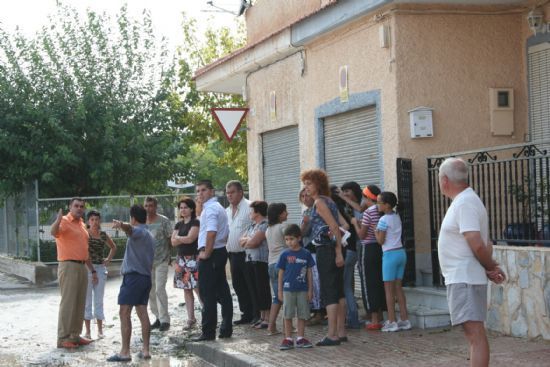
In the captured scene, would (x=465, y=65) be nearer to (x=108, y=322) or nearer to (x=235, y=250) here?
(x=235, y=250)

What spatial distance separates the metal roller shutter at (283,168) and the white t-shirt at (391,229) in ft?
17.0

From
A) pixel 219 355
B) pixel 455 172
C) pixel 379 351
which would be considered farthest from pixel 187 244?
pixel 455 172

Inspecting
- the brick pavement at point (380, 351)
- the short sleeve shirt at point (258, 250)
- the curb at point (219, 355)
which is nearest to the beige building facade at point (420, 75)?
the short sleeve shirt at point (258, 250)

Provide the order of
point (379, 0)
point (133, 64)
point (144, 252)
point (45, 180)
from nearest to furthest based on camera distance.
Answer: point (144, 252), point (379, 0), point (45, 180), point (133, 64)

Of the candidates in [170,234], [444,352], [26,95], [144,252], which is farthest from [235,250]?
[26,95]

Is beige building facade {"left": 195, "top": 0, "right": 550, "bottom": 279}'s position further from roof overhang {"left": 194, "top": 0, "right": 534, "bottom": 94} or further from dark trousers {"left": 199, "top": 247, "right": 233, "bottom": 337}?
dark trousers {"left": 199, "top": 247, "right": 233, "bottom": 337}

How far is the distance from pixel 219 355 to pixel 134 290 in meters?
1.18

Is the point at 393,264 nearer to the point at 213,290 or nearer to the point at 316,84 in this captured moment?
the point at 213,290

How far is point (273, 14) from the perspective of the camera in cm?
1681

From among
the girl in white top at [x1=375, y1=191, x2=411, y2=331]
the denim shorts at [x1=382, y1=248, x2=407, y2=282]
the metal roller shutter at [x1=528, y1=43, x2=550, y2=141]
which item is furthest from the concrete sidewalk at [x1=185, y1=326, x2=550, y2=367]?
the metal roller shutter at [x1=528, y1=43, x2=550, y2=141]

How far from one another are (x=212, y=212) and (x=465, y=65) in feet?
12.8

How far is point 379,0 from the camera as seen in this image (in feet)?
37.4

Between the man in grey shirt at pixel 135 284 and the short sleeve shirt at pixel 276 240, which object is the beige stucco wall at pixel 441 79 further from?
the man in grey shirt at pixel 135 284

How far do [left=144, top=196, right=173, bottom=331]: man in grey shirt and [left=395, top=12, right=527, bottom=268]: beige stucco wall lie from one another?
3.36 m
